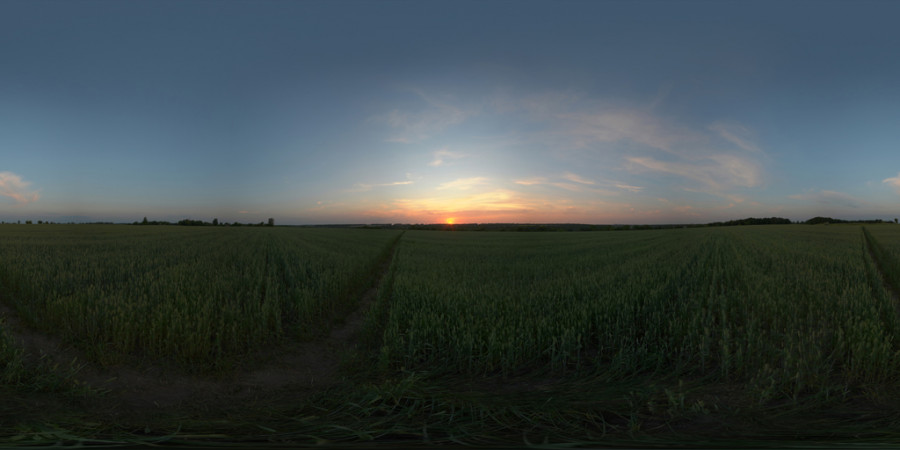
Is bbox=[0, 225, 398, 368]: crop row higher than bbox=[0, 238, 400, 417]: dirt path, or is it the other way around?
bbox=[0, 225, 398, 368]: crop row

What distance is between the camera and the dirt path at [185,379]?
3.85 m

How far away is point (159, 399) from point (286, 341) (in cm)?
167

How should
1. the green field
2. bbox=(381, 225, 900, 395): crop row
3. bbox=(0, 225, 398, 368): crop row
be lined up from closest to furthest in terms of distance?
the green field
bbox=(381, 225, 900, 395): crop row
bbox=(0, 225, 398, 368): crop row

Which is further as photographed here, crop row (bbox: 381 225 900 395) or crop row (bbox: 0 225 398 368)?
crop row (bbox: 0 225 398 368)

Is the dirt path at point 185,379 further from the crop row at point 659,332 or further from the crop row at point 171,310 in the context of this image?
the crop row at point 659,332

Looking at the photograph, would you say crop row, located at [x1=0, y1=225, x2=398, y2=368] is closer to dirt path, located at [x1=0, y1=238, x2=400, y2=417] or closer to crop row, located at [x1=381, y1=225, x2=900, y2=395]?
dirt path, located at [x1=0, y1=238, x2=400, y2=417]

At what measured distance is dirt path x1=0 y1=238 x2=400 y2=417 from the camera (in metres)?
3.85

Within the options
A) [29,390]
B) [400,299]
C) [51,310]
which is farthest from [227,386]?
[51,310]

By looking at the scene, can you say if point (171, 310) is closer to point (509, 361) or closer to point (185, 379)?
point (185, 379)

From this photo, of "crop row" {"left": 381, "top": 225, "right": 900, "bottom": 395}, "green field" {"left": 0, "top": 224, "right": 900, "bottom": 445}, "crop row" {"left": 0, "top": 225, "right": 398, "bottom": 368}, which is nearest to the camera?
"green field" {"left": 0, "top": 224, "right": 900, "bottom": 445}

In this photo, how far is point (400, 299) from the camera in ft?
21.3

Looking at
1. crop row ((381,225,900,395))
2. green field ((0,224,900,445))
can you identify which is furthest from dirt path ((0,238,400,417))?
crop row ((381,225,900,395))

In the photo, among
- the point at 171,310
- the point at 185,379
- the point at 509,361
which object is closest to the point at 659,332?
the point at 509,361

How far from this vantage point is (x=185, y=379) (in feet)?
13.9
